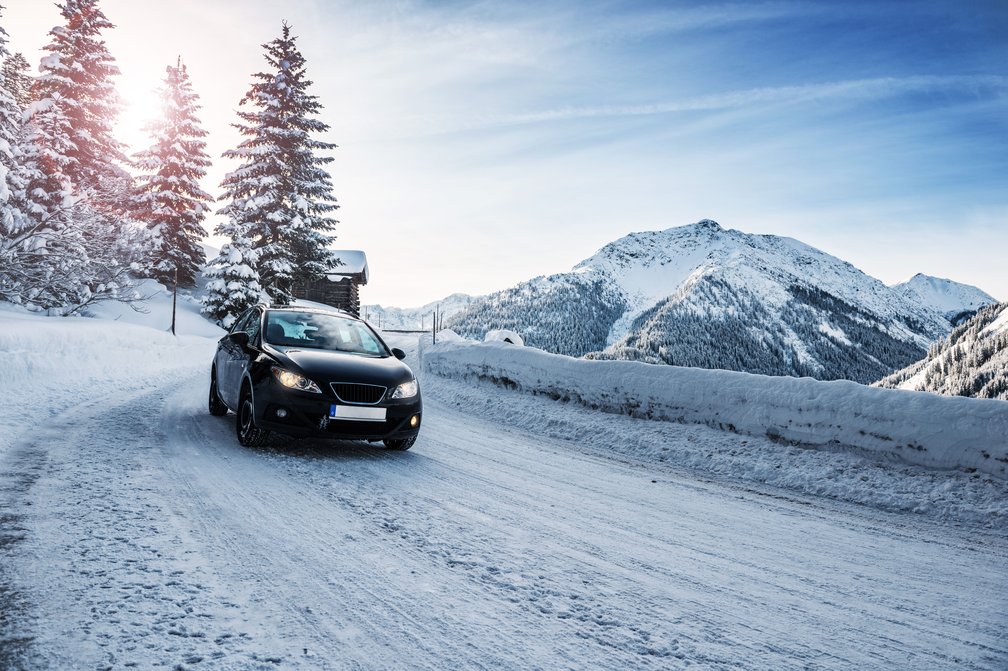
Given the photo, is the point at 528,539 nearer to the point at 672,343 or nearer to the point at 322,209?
the point at 322,209

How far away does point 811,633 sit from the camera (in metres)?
2.75

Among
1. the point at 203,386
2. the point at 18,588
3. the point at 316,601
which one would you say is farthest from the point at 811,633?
the point at 203,386

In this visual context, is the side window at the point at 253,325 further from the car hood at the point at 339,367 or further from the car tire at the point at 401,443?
the car tire at the point at 401,443

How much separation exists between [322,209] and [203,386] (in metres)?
22.6

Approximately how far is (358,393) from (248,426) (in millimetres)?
1382

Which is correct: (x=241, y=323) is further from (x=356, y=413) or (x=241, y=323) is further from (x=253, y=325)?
(x=356, y=413)

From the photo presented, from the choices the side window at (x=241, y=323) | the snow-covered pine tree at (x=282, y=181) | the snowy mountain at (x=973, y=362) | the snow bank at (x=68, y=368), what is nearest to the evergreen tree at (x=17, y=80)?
the snow-covered pine tree at (x=282, y=181)

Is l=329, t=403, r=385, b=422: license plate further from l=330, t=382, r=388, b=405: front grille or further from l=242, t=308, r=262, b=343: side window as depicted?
l=242, t=308, r=262, b=343: side window

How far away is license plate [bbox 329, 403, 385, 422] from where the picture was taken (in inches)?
236

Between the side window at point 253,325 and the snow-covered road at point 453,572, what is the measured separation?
2.03 m

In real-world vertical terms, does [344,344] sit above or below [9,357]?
above

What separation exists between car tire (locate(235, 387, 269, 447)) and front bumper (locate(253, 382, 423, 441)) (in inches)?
7.8

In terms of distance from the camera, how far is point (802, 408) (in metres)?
6.61

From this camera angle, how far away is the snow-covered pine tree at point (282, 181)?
103ft
